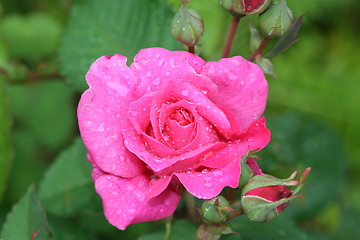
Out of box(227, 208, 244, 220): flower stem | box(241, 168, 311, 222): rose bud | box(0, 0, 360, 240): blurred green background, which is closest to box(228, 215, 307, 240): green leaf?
box(0, 0, 360, 240): blurred green background

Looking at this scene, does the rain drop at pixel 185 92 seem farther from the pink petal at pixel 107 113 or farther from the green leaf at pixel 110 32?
the green leaf at pixel 110 32

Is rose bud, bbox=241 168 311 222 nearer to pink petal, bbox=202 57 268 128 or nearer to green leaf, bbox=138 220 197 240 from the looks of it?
pink petal, bbox=202 57 268 128

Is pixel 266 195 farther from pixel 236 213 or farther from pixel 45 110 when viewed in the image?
pixel 45 110

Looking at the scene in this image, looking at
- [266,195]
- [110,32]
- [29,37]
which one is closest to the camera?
[266,195]

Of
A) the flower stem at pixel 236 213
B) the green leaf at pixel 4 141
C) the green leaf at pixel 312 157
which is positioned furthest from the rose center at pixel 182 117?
the green leaf at pixel 312 157

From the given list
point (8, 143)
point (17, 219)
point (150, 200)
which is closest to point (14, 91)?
point (8, 143)

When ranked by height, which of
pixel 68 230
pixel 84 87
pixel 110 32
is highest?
pixel 110 32

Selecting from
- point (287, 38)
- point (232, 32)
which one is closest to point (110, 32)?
point (232, 32)
